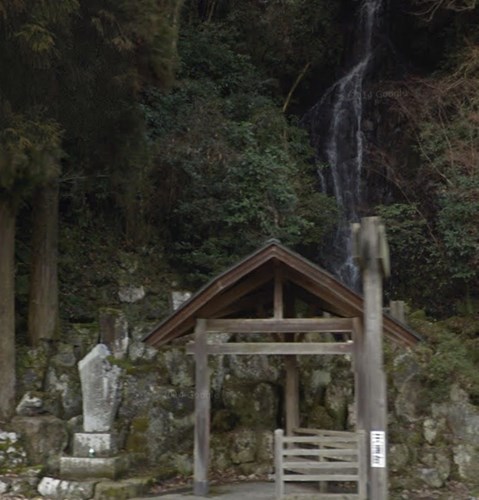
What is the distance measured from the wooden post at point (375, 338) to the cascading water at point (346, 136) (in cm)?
1121

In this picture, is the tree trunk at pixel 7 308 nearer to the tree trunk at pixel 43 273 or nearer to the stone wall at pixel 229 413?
the stone wall at pixel 229 413

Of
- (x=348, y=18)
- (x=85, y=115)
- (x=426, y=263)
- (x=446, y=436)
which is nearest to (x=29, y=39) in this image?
(x=85, y=115)

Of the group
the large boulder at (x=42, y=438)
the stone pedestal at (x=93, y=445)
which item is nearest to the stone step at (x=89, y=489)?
the stone pedestal at (x=93, y=445)

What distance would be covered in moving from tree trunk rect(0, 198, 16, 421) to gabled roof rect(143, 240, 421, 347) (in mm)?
2971

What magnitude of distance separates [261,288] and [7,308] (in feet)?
13.7

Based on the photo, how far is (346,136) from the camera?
69.9ft

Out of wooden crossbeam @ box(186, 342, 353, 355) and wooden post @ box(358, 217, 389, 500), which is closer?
wooden post @ box(358, 217, 389, 500)

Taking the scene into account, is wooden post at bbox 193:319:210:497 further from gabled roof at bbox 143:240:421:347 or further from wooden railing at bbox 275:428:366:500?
wooden railing at bbox 275:428:366:500

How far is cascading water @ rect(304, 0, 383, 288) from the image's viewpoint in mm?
19172

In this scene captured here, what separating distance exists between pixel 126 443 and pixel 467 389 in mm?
5260

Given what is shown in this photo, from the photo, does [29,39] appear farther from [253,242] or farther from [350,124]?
[350,124]

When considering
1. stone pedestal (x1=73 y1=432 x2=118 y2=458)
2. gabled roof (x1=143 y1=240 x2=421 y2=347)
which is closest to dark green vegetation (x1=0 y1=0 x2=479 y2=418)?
stone pedestal (x1=73 y1=432 x2=118 y2=458)

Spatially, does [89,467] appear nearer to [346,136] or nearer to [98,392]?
[98,392]

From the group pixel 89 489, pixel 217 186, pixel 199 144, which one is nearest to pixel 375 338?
pixel 89 489
